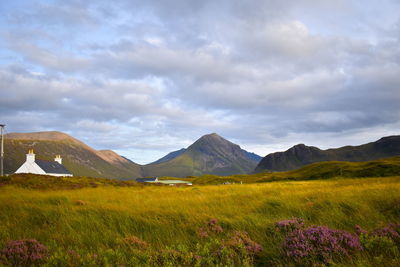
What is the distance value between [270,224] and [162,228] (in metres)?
3.20

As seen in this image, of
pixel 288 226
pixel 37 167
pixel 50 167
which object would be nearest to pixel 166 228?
pixel 288 226

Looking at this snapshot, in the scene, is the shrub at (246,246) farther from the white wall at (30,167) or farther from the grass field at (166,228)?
the white wall at (30,167)

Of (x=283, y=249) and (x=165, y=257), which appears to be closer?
(x=165, y=257)

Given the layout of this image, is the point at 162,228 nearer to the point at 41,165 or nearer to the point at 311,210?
the point at 311,210

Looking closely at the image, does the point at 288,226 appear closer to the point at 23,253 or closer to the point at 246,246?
the point at 246,246

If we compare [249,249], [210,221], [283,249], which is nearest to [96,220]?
[210,221]

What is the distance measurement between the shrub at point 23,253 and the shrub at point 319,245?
5.24 m

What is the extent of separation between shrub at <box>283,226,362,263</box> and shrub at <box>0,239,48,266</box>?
524 cm

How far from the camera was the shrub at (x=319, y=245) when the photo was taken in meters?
5.42

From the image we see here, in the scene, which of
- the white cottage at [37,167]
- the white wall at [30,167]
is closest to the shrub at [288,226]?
the white cottage at [37,167]

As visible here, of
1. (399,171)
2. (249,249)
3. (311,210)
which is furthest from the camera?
(399,171)

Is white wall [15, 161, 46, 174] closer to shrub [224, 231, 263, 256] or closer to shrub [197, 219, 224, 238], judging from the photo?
shrub [197, 219, 224, 238]

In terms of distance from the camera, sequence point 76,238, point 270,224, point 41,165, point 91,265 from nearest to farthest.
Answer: point 91,265 < point 76,238 < point 270,224 < point 41,165

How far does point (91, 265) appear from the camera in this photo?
5.08m
